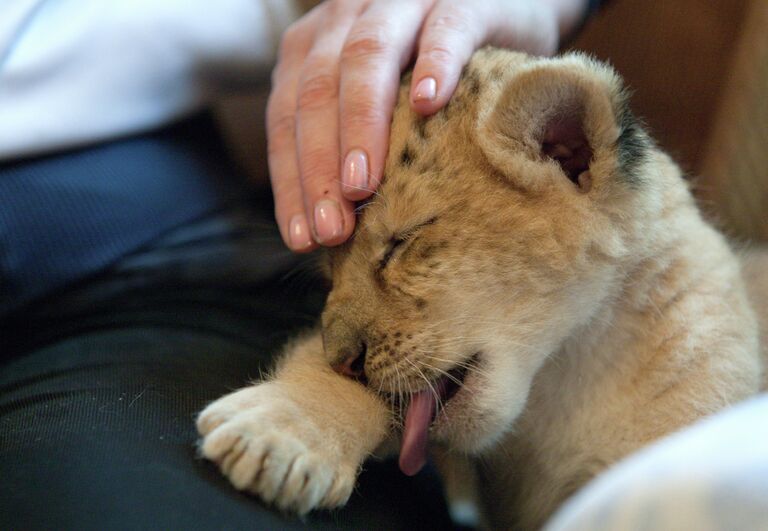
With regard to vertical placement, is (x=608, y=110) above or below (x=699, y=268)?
above

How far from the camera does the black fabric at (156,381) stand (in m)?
0.94

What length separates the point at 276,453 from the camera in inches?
38.4

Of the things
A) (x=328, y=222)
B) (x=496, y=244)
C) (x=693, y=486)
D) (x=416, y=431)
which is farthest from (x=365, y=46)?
(x=693, y=486)

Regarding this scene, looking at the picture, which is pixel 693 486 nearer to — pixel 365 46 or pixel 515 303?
pixel 515 303

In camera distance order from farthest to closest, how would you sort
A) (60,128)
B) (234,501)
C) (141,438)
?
(60,128) < (141,438) < (234,501)

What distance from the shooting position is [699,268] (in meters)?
1.27

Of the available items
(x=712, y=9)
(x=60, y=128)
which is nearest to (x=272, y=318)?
(x=60, y=128)

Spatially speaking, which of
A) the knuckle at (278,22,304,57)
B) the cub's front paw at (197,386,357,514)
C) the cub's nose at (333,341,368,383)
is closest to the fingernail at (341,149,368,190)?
the cub's nose at (333,341,368,383)

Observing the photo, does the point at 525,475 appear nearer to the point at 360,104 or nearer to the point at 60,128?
the point at 360,104

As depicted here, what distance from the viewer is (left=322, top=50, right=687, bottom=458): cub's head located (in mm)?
1111

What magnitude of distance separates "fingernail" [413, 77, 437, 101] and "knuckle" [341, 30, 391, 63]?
0.47ft

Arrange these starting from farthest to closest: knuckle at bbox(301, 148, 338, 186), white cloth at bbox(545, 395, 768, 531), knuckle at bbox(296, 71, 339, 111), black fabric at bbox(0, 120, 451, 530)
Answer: knuckle at bbox(296, 71, 339, 111), knuckle at bbox(301, 148, 338, 186), black fabric at bbox(0, 120, 451, 530), white cloth at bbox(545, 395, 768, 531)

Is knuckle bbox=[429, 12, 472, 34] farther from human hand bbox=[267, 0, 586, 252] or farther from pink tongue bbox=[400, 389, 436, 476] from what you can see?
pink tongue bbox=[400, 389, 436, 476]

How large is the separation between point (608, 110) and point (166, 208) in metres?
0.93
